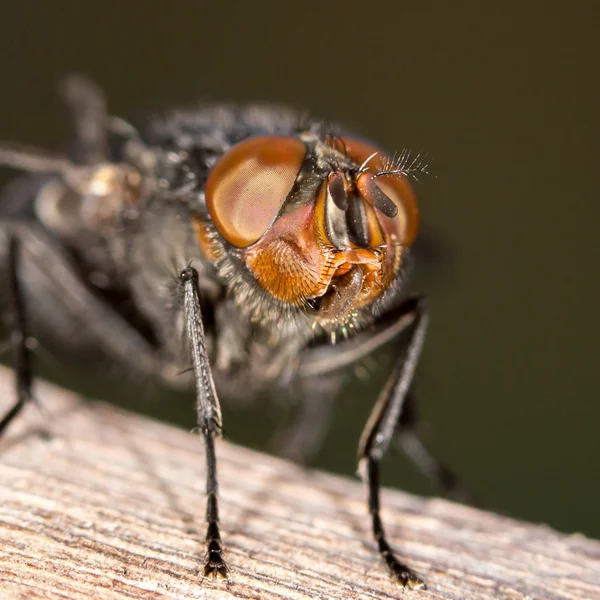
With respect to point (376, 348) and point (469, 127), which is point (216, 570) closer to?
point (376, 348)

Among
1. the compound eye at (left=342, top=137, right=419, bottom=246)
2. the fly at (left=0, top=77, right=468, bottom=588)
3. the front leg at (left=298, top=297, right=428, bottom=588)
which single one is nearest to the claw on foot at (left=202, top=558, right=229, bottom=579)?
the fly at (left=0, top=77, right=468, bottom=588)

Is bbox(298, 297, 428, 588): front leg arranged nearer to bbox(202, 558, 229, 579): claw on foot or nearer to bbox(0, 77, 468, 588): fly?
bbox(0, 77, 468, 588): fly

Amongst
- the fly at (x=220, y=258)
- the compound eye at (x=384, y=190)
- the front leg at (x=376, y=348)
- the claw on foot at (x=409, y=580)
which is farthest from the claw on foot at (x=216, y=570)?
the compound eye at (x=384, y=190)

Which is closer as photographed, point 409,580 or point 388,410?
point 409,580

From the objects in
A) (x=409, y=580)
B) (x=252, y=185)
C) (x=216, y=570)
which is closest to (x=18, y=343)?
(x=252, y=185)

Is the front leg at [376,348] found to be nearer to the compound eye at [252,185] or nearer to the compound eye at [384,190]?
the compound eye at [384,190]

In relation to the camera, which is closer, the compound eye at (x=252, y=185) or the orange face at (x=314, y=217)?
the orange face at (x=314, y=217)

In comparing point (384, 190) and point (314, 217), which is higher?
point (384, 190)
